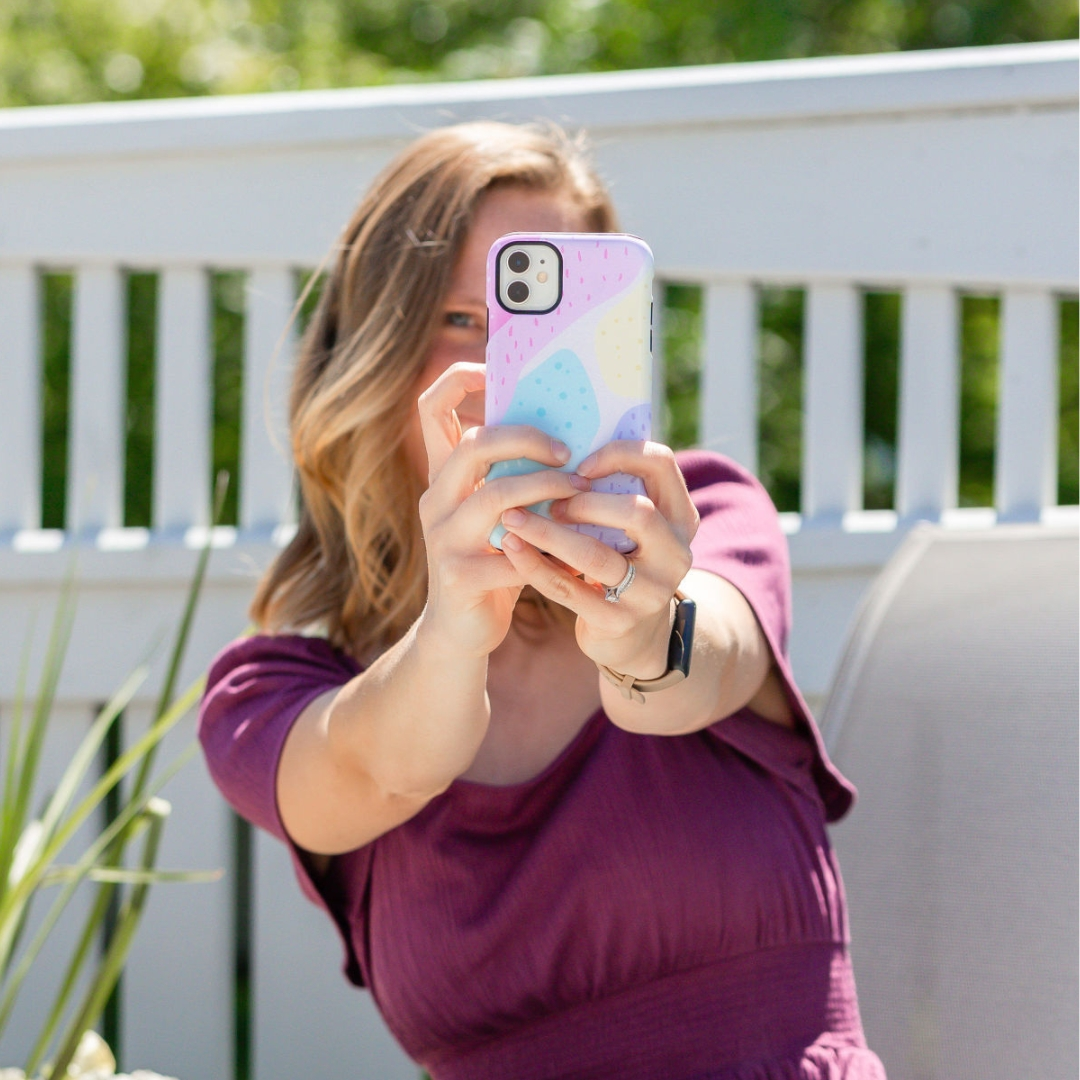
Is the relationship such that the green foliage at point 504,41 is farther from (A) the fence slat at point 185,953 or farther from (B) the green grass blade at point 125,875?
(B) the green grass blade at point 125,875

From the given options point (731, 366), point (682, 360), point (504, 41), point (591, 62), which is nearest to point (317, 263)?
point (731, 366)

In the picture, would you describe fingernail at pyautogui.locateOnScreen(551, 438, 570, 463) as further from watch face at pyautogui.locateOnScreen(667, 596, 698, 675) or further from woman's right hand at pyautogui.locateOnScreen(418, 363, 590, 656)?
watch face at pyautogui.locateOnScreen(667, 596, 698, 675)

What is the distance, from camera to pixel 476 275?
1.34m

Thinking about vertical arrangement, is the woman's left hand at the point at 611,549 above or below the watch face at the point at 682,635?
above

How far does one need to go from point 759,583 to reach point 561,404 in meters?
0.50

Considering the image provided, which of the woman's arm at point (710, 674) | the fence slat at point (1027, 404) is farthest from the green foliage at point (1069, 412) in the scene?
the woman's arm at point (710, 674)

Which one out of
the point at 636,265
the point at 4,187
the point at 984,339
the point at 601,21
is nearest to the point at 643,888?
the point at 636,265

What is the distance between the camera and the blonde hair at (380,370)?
1330mm

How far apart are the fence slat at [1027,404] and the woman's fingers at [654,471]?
133 cm

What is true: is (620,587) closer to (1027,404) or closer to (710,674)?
(710,674)

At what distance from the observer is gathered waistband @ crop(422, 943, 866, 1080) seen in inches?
50.2

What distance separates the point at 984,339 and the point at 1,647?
3.00 metres

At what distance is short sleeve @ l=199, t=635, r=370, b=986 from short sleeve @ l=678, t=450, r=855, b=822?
42 cm

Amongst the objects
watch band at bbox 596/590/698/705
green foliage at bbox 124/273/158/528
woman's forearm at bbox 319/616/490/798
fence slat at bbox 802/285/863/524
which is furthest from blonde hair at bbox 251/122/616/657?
green foliage at bbox 124/273/158/528
